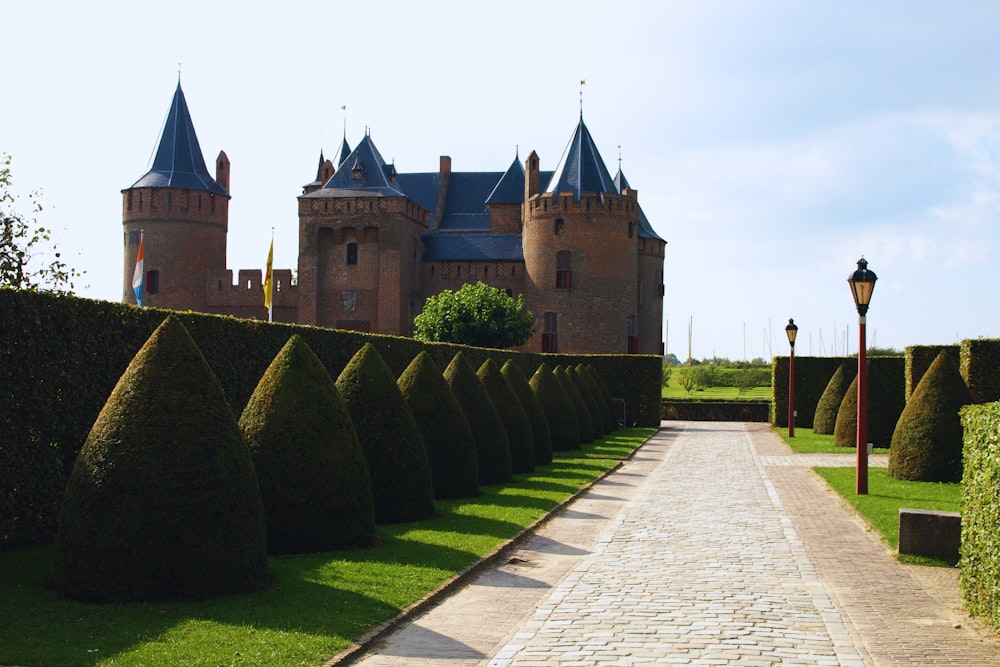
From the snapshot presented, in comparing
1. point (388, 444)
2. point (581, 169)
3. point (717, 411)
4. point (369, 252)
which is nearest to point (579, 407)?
point (388, 444)

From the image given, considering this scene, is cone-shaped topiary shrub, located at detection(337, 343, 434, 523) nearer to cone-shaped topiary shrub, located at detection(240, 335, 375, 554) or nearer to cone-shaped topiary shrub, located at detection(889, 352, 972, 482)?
cone-shaped topiary shrub, located at detection(240, 335, 375, 554)

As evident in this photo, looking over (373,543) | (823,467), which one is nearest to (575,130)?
(823,467)

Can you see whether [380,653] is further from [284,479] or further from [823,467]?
[823,467]

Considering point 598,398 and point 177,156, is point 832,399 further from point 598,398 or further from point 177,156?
point 177,156

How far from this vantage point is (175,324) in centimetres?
838

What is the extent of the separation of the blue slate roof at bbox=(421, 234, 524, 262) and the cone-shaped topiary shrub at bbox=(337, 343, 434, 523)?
48.1 meters

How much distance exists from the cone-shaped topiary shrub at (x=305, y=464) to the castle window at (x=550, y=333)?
154ft

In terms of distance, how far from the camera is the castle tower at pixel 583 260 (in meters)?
56.4

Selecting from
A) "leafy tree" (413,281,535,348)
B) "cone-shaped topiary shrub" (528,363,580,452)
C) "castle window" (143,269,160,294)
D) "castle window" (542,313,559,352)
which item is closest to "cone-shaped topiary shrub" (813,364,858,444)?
"cone-shaped topiary shrub" (528,363,580,452)

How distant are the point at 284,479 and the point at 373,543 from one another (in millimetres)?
1257

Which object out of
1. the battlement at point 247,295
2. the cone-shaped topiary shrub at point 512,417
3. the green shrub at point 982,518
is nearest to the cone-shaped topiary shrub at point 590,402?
the cone-shaped topiary shrub at point 512,417

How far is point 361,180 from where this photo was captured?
5809 centimetres

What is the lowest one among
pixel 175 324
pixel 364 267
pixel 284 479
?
pixel 284 479

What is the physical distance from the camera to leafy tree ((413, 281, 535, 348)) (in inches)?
1966
